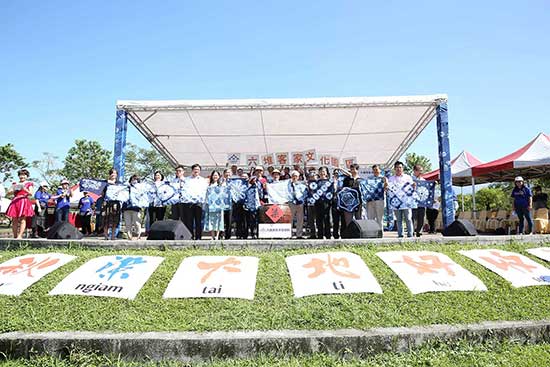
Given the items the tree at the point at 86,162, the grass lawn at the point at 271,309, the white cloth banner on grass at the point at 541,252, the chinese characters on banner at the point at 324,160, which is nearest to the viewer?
the grass lawn at the point at 271,309

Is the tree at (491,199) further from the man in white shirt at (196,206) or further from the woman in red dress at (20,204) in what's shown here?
the woman in red dress at (20,204)

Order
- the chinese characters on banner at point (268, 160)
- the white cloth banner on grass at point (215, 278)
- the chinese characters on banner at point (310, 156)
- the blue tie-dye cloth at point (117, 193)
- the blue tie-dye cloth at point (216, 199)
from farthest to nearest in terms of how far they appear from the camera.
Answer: the chinese characters on banner at point (268, 160) → the chinese characters on banner at point (310, 156) → the blue tie-dye cloth at point (117, 193) → the blue tie-dye cloth at point (216, 199) → the white cloth banner on grass at point (215, 278)

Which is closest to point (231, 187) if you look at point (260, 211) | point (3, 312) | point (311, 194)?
point (260, 211)

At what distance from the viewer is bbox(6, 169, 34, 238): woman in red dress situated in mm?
7875

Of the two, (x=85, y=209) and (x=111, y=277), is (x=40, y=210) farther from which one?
(x=111, y=277)

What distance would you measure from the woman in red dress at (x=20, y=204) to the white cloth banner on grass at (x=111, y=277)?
4.22 metres

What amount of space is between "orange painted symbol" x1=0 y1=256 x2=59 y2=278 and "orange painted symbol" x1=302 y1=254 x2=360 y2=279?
3.53 meters

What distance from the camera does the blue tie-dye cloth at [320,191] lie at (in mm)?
7730

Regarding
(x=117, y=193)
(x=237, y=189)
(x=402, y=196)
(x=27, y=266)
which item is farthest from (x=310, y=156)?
(x=27, y=266)

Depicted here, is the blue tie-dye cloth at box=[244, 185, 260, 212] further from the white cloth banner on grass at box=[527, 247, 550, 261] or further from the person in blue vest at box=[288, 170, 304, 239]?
the white cloth banner on grass at box=[527, 247, 550, 261]

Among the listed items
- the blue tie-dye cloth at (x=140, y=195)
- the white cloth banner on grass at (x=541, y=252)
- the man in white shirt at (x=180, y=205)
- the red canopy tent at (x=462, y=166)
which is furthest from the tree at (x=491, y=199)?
the blue tie-dye cloth at (x=140, y=195)

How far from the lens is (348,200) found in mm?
7699

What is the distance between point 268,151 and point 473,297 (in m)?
10.8

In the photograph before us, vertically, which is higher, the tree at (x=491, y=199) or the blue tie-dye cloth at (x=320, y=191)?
the tree at (x=491, y=199)
